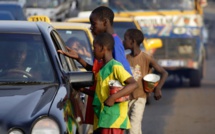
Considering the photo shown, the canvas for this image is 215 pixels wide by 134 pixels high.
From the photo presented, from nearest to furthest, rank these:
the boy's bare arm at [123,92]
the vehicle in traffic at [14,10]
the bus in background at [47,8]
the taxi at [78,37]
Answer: the boy's bare arm at [123,92] < the taxi at [78,37] < the vehicle in traffic at [14,10] < the bus in background at [47,8]

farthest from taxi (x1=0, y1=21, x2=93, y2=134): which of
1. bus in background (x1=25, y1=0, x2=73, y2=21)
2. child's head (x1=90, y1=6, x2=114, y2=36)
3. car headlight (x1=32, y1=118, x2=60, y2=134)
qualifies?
bus in background (x1=25, y1=0, x2=73, y2=21)

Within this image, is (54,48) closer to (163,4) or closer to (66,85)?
(66,85)

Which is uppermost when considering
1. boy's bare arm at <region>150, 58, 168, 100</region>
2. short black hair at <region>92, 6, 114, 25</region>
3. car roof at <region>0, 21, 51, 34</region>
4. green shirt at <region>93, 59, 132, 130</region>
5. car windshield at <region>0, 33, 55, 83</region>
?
short black hair at <region>92, 6, 114, 25</region>

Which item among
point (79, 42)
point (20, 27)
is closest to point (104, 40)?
point (20, 27)

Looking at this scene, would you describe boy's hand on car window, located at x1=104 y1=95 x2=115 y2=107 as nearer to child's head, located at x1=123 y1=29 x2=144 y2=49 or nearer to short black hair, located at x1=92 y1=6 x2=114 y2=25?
short black hair, located at x1=92 y1=6 x2=114 y2=25

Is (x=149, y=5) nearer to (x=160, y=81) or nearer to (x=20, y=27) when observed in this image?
(x=160, y=81)

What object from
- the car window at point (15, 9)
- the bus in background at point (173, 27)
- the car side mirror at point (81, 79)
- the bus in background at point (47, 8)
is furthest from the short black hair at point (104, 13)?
the bus in background at point (47, 8)

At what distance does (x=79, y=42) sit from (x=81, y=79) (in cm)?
535

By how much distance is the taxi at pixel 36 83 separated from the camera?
609cm

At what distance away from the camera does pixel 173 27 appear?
881 inches

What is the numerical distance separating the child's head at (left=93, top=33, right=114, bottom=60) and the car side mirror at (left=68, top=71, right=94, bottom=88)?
22 cm

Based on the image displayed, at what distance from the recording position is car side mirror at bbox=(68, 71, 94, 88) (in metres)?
7.14

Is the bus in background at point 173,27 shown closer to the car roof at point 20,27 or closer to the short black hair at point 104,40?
the car roof at point 20,27

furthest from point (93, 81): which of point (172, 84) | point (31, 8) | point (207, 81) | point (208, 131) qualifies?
point (31, 8)
